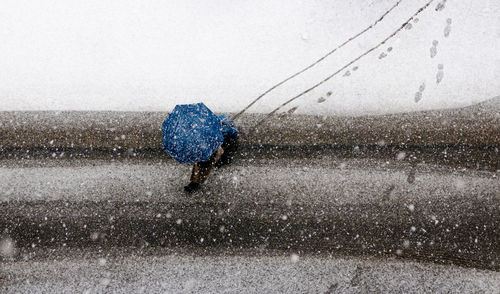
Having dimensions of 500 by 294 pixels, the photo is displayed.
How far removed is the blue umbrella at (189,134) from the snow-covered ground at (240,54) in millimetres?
1173

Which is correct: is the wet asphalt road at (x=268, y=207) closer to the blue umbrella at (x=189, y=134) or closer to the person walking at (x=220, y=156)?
the person walking at (x=220, y=156)

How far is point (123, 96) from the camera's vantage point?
11.4ft

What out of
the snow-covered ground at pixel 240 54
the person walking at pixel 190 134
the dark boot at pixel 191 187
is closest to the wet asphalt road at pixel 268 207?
the dark boot at pixel 191 187

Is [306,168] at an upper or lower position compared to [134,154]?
lower

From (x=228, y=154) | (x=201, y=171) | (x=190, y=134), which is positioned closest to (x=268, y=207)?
(x=228, y=154)

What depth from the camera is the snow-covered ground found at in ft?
11.2

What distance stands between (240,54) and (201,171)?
1.43m

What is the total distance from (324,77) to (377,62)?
2.01 ft

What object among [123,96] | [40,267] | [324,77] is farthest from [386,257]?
[40,267]

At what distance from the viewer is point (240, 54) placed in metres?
3.53

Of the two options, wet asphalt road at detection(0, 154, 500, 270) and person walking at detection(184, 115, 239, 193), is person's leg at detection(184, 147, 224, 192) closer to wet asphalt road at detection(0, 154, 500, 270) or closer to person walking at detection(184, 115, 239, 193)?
person walking at detection(184, 115, 239, 193)

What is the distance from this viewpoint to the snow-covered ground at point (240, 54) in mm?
3418

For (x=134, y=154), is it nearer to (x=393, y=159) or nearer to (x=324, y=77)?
(x=324, y=77)

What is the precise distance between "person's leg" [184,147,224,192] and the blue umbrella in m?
0.51
